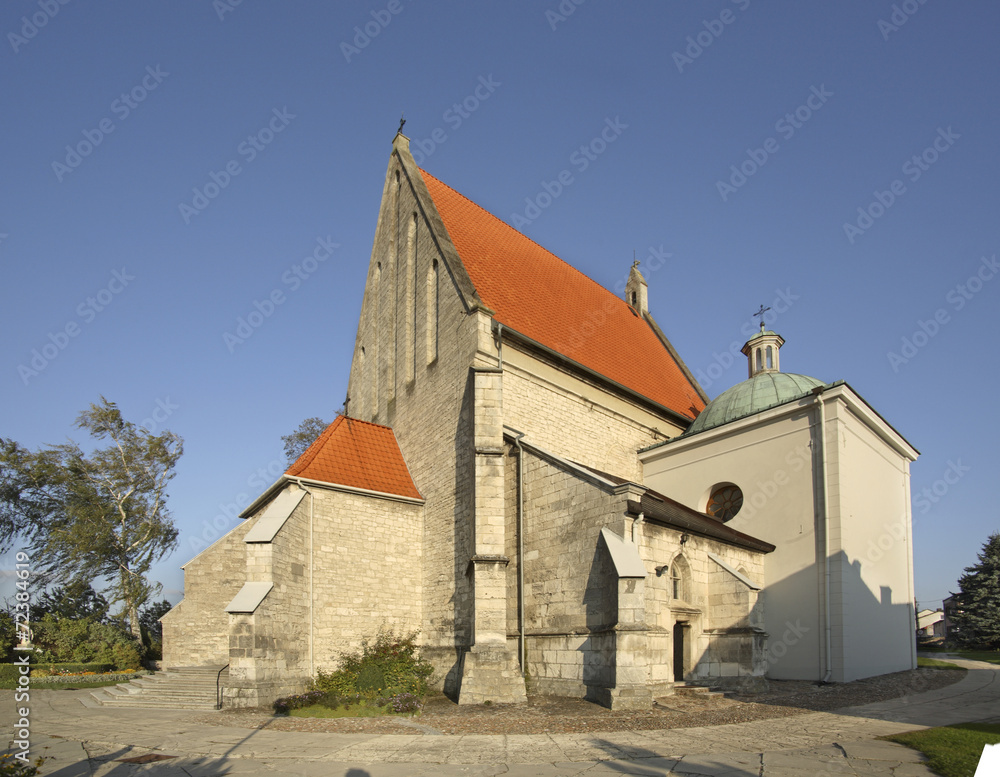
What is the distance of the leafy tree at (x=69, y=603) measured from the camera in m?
26.2

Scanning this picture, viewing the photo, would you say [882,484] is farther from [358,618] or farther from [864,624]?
[358,618]

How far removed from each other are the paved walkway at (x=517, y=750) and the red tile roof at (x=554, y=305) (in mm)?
10713

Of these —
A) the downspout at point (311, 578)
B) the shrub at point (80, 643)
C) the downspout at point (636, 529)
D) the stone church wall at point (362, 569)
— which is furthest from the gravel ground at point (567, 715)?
the shrub at point (80, 643)

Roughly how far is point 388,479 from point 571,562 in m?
5.96

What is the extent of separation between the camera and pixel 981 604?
28.9 meters

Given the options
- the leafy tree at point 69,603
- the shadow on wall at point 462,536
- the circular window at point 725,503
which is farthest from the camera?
the leafy tree at point 69,603

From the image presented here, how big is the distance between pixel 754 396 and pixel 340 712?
14491 mm

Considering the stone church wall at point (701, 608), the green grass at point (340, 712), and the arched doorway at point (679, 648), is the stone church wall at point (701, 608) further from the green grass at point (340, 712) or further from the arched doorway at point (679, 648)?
the green grass at point (340, 712)

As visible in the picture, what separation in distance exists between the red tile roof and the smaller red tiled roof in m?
5.02

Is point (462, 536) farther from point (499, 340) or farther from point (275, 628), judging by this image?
point (499, 340)

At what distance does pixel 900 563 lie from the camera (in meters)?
20.1

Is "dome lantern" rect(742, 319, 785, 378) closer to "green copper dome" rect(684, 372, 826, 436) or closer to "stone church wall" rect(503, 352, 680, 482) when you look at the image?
"green copper dome" rect(684, 372, 826, 436)

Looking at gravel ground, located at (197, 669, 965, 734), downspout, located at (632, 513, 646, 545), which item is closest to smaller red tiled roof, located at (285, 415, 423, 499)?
gravel ground, located at (197, 669, 965, 734)

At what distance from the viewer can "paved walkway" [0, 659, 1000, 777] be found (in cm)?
761
